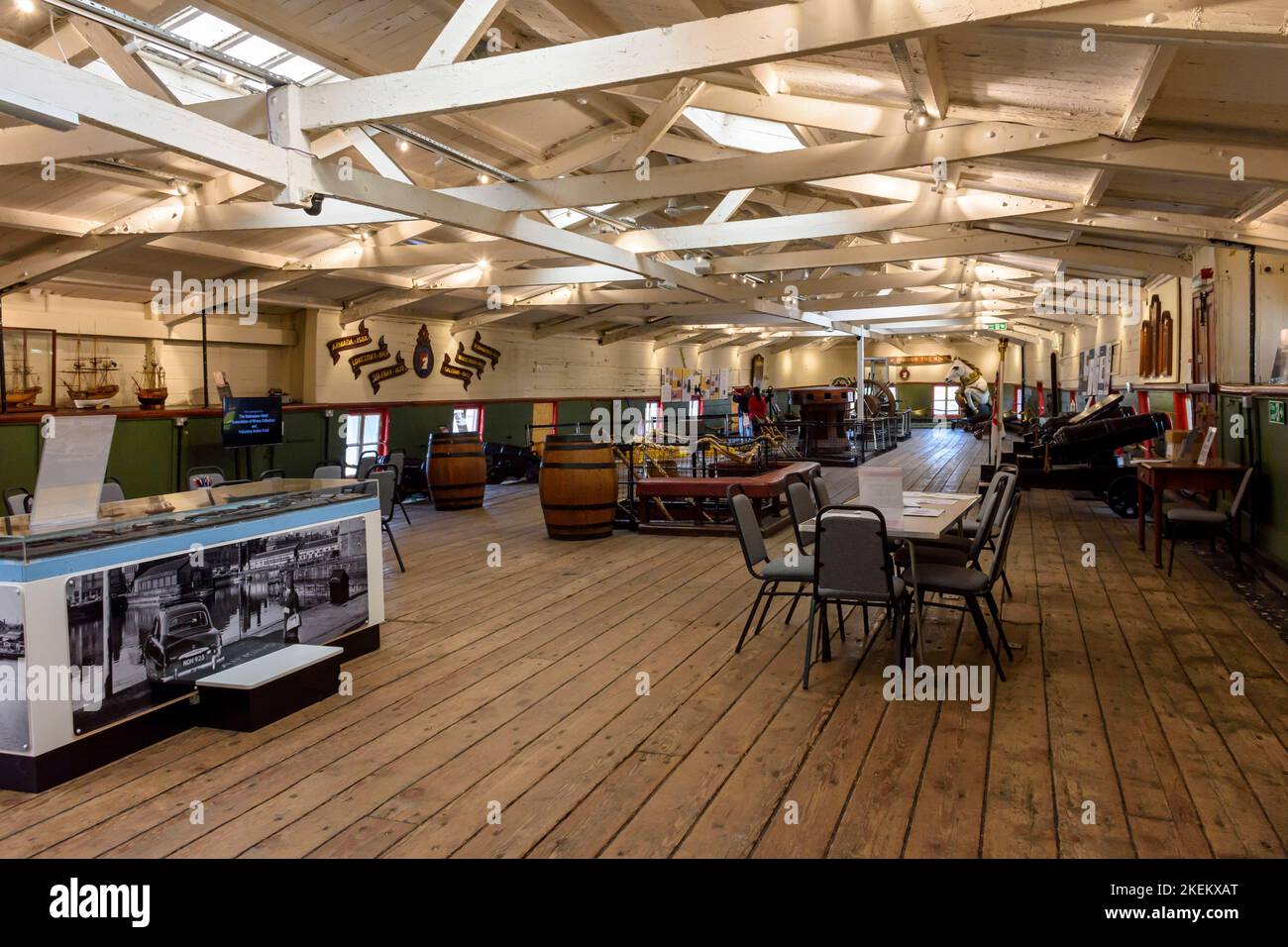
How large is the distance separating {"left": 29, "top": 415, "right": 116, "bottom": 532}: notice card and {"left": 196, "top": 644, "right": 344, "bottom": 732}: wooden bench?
37.0 inches

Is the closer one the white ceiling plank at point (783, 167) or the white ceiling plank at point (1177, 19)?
the white ceiling plank at point (1177, 19)

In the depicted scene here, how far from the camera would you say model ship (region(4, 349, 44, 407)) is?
9031 mm

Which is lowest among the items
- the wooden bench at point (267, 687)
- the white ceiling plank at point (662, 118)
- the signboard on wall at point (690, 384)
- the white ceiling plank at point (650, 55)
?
the wooden bench at point (267, 687)

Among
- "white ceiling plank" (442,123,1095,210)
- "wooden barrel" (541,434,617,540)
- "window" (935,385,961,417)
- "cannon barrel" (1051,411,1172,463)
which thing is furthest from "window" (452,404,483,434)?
"window" (935,385,961,417)

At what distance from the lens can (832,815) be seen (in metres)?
3.20

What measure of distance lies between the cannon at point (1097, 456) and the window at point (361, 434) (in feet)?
29.7

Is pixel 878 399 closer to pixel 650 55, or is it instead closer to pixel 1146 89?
pixel 1146 89

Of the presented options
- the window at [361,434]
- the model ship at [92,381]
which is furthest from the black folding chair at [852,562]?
the window at [361,434]

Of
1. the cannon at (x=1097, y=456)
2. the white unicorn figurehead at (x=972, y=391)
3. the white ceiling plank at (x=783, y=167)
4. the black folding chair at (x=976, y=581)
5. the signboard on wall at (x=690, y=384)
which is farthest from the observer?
the white unicorn figurehead at (x=972, y=391)

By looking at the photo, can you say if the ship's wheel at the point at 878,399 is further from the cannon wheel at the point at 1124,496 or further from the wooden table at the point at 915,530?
the wooden table at the point at 915,530

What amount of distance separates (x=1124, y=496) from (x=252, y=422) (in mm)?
10402

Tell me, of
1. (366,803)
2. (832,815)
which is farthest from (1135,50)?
(366,803)

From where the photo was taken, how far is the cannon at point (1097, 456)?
412 inches

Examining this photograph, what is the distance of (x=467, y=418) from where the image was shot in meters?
15.8
